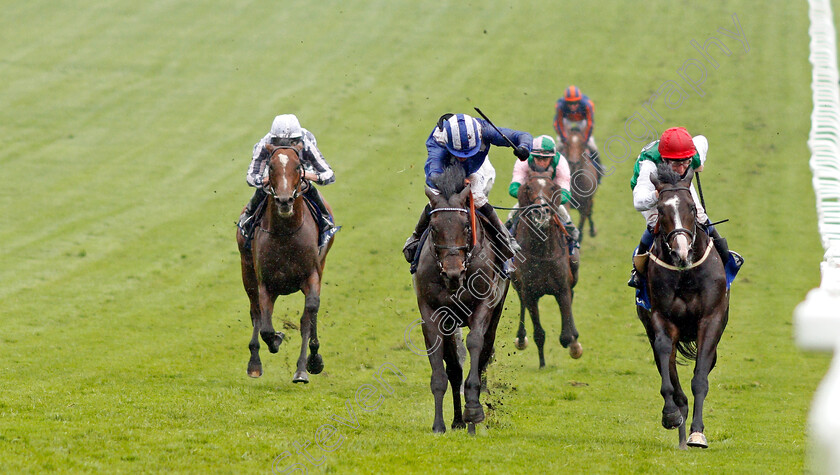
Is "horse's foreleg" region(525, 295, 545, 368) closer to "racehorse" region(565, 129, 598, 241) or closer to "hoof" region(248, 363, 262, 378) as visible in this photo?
"hoof" region(248, 363, 262, 378)

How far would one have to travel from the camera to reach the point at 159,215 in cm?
2175

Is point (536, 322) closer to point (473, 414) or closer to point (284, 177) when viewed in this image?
point (284, 177)

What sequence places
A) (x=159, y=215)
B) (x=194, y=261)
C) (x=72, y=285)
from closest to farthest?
(x=72, y=285)
(x=194, y=261)
(x=159, y=215)

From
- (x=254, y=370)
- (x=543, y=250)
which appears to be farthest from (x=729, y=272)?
(x=254, y=370)

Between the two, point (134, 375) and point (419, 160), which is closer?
point (134, 375)

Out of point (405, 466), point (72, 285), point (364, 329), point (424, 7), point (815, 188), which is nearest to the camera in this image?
point (405, 466)

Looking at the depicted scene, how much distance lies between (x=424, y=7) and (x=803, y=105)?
14.9m

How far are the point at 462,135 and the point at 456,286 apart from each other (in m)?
1.50

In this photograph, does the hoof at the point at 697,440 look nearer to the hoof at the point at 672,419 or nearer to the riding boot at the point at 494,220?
the hoof at the point at 672,419

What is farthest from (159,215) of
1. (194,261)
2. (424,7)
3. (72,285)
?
(424,7)

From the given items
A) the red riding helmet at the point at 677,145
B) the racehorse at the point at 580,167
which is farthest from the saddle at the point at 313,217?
the racehorse at the point at 580,167

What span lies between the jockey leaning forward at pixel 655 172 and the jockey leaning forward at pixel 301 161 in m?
3.77

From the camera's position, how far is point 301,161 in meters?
10.8

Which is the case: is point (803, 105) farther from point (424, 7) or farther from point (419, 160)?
point (424, 7)
